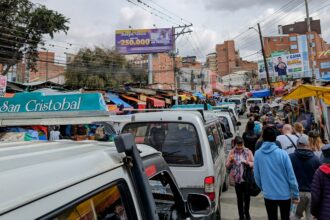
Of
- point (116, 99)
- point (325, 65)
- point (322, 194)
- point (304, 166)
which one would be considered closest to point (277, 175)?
point (304, 166)

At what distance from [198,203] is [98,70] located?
44097mm

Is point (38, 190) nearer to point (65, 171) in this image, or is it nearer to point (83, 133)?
point (65, 171)

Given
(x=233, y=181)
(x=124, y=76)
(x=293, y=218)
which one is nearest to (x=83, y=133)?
(x=233, y=181)

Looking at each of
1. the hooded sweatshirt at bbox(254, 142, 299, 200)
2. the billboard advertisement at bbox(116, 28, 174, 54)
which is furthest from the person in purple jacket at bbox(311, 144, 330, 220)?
the billboard advertisement at bbox(116, 28, 174, 54)

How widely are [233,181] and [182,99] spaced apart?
29.7 metres

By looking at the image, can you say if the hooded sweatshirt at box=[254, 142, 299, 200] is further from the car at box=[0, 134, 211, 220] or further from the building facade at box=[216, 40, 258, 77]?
the building facade at box=[216, 40, 258, 77]

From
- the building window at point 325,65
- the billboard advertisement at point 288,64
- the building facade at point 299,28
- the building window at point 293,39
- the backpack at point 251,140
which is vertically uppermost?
the building facade at point 299,28

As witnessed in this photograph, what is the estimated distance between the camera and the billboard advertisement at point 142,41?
54.3m

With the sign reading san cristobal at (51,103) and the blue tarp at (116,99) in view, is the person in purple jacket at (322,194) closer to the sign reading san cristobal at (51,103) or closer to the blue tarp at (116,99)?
the sign reading san cristobal at (51,103)

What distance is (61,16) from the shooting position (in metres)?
28.3

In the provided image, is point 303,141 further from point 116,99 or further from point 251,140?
point 116,99

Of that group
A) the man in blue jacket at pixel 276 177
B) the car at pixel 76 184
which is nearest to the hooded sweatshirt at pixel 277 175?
the man in blue jacket at pixel 276 177

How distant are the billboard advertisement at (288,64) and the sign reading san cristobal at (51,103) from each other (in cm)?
4544

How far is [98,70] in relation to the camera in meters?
46.0
